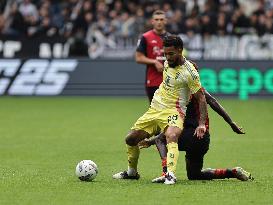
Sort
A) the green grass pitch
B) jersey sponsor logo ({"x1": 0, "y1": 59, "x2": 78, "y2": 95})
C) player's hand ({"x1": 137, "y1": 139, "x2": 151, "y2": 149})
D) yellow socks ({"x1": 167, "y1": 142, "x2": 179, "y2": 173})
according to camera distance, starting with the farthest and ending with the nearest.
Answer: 1. jersey sponsor logo ({"x1": 0, "y1": 59, "x2": 78, "y2": 95})
2. player's hand ({"x1": 137, "y1": 139, "x2": 151, "y2": 149})
3. yellow socks ({"x1": 167, "y1": 142, "x2": 179, "y2": 173})
4. the green grass pitch

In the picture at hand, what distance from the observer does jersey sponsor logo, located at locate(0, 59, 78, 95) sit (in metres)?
26.8

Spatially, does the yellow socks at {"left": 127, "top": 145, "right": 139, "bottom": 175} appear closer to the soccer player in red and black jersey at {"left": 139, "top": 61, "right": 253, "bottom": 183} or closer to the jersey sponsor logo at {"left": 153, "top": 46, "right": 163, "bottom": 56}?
the soccer player in red and black jersey at {"left": 139, "top": 61, "right": 253, "bottom": 183}

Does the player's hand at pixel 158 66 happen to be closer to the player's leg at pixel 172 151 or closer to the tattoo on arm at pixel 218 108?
the tattoo on arm at pixel 218 108

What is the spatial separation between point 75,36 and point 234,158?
1522cm

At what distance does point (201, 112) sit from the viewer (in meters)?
10.9

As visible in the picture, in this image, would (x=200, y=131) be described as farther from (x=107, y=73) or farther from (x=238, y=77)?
(x=107, y=73)

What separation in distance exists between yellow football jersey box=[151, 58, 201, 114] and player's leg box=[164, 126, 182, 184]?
0.36 metres

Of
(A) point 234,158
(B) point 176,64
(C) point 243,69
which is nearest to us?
(B) point 176,64

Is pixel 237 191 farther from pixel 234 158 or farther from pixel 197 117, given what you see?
pixel 234 158

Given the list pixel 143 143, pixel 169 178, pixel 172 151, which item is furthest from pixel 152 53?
pixel 169 178

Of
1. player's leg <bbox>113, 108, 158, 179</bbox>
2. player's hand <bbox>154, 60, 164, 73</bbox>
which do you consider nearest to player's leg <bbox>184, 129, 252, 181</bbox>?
player's leg <bbox>113, 108, 158, 179</bbox>

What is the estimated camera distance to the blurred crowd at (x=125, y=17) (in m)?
28.6

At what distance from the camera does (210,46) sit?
27.7m

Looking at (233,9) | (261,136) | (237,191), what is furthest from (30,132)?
(233,9)
